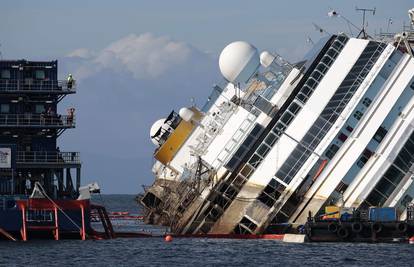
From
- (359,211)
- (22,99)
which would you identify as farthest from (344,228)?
(22,99)

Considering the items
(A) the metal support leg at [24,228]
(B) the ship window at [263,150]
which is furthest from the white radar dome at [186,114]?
(A) the metal support leg at [24,228]

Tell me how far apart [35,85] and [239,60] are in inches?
649

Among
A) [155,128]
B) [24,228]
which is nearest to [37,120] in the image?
[24,228]

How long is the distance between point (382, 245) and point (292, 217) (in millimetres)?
9294

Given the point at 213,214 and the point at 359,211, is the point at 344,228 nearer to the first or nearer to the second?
the point at 359,211

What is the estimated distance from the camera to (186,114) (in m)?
128

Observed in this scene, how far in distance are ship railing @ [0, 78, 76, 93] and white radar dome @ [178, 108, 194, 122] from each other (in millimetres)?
28926

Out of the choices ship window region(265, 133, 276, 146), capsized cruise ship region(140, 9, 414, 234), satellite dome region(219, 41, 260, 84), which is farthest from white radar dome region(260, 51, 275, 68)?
ship window region(265, 133, 276, 146)

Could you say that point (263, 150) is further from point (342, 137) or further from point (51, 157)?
point (51, 157)

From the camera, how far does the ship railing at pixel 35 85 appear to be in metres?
98.9

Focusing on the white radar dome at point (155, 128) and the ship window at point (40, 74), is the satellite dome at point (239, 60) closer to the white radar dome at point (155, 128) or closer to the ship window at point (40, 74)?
the ship window at point (40, 74)

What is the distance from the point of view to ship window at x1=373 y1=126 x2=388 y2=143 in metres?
96.5

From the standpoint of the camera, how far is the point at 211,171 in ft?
337

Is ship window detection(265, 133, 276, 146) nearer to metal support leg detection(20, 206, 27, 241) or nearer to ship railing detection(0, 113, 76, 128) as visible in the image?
ship railing detection(0, 113, 76, 128)
